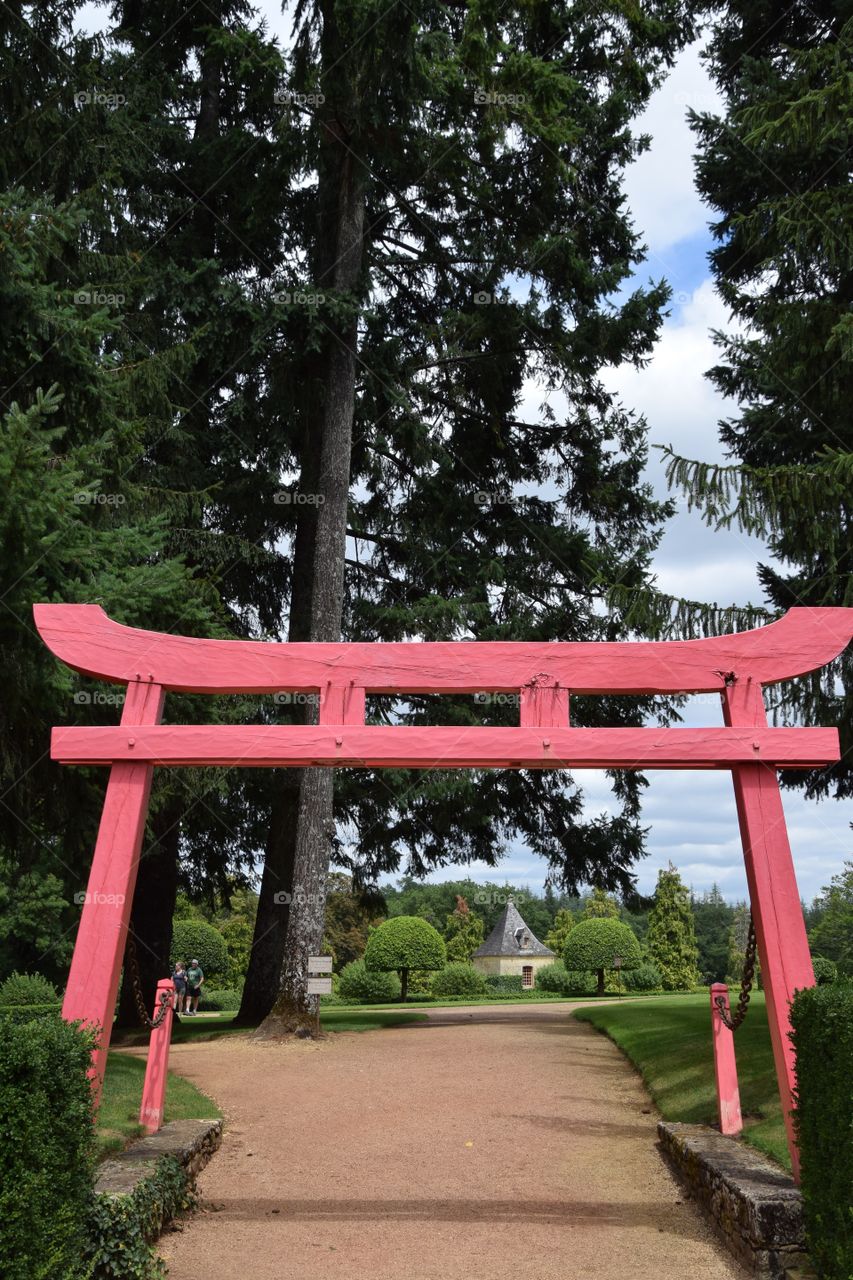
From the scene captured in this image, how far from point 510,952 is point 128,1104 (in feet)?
127

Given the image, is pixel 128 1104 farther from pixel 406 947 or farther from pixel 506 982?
pixel 506 982

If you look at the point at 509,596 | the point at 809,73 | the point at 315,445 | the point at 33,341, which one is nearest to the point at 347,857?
the point at 509,596

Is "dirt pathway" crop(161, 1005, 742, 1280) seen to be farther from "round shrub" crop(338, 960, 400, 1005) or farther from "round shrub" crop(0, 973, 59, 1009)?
"round shrub" crop(338, 960, 400, 1005)

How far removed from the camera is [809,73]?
1010cm

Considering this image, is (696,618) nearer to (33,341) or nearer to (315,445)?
(33,341)

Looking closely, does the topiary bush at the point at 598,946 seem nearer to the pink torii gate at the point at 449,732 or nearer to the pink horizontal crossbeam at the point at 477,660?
the pink torii gate at the point at 449,732

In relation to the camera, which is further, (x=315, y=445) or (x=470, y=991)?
(x=470, y=991)

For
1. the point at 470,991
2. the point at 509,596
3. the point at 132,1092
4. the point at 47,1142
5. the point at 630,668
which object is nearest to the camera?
the point at 47,1142

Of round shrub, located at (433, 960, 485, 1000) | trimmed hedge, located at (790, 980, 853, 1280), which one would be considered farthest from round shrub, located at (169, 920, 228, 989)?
trimmed hedge, located at (790, 980, 853, 1280)

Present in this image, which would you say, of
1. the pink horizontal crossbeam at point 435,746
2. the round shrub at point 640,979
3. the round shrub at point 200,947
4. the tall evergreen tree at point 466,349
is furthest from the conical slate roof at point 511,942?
the pink horizontal crossbeam at point 435,746

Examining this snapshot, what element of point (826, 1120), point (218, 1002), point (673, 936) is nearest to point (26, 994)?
point (218, 1002)

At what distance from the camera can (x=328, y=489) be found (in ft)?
54.2

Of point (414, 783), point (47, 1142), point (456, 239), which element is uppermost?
point (456, 239)

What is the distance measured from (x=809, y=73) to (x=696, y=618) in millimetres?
5221
